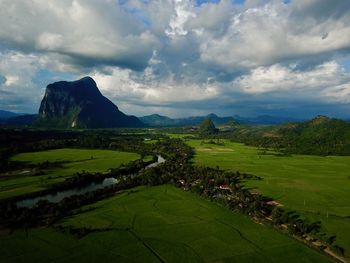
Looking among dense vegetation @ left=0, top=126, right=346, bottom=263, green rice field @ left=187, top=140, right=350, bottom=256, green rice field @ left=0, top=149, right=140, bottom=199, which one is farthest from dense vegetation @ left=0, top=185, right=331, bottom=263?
green rice field @ left=0, top=149, right=140, bottom=199

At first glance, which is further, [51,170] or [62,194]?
[51,170]

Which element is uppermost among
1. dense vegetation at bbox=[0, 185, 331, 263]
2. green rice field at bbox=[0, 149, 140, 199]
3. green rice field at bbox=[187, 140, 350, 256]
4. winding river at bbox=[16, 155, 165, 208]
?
green rice field at bbox=[187, 140, 350, 256]

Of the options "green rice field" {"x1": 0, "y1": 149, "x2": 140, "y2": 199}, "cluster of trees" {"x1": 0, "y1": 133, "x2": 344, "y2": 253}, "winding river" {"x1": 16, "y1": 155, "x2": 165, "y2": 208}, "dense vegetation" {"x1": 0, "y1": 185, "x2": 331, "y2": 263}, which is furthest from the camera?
"green rice field" {"x1": 0, "y1": 149, "x2": 140, "y2": 199}

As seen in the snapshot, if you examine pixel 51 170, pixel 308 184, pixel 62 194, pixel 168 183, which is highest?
pixel 308 184

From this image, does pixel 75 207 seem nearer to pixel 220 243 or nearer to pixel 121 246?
pixel 121 246

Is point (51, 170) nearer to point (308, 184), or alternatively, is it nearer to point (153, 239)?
point (153, 239)

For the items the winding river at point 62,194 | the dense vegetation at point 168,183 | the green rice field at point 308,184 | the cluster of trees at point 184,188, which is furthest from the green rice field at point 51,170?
the green rice field at point 308,184

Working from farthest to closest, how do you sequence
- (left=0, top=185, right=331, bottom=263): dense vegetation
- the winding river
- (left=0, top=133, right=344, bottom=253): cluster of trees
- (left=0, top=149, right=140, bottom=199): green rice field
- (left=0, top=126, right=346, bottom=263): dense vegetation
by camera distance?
(left=0, top=149, right=140, bottom=199): green rice field
the winding river
(left=0, top=133, right=344, bottom=253): cluster of trees
(left=0, top=126, right=346, bottom=263): dense vegetation
(left=0, top=185, right=331, bottom=263): dense vegetation

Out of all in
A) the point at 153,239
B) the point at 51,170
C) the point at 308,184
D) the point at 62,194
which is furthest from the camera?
the point at 51,170

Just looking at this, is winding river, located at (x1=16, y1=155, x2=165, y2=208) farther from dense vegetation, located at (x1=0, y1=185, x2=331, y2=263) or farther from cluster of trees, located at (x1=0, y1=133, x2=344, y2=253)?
dense vegetation, located at (x1=0, y1=185, x2=331, y2=263)

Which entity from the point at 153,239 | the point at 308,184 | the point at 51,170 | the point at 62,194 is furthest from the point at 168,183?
the point at 51,170

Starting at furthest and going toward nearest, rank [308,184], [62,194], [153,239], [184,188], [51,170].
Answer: [51,170] → [308,184] → [184,188] → [62,194] → [153,239]
